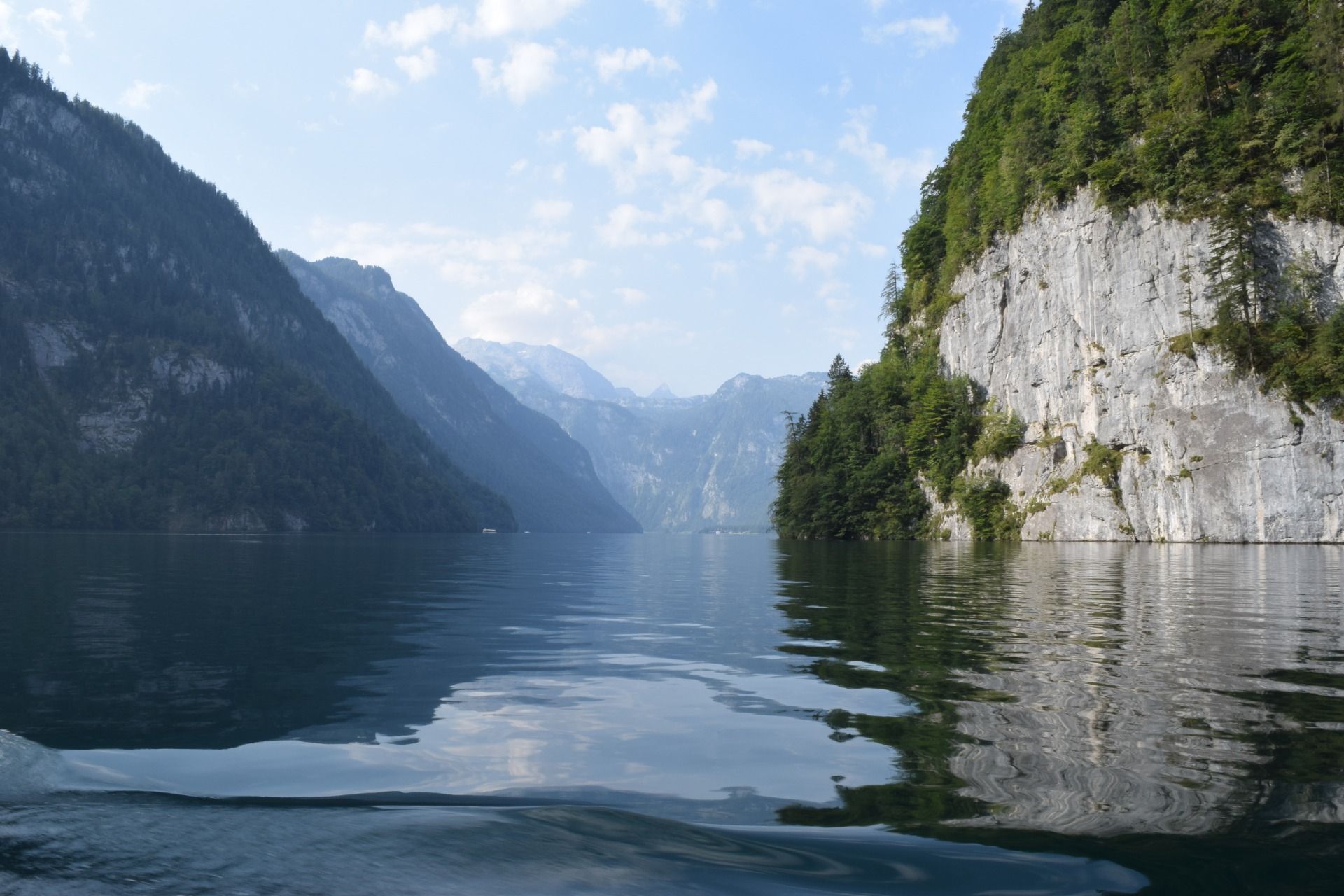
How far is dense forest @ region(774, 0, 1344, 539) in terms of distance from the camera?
186 ft

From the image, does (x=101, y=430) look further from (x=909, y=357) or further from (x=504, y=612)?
(x=504, y=612)

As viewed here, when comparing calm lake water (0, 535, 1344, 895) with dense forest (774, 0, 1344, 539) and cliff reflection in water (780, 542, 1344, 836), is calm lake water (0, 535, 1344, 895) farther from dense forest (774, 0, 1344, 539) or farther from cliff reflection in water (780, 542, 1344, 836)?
dense forest (774, 0, 1344, 539)

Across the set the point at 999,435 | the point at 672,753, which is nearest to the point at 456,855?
the point at 672,753

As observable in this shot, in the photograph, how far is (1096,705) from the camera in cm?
751

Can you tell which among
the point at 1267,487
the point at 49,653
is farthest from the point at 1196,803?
the point at 1267,487

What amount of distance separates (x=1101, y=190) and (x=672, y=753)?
75.2 m

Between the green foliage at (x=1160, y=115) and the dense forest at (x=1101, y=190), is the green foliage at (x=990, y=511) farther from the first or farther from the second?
the green foliage at (x=1160, y=115)

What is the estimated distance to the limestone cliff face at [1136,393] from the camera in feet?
180

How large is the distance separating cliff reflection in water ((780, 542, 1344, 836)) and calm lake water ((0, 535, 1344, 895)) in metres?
0.04

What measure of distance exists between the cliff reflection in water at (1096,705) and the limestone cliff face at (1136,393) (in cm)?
4303

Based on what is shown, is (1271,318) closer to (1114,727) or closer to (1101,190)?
(1101,190)

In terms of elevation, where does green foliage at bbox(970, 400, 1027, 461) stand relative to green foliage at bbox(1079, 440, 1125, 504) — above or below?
above

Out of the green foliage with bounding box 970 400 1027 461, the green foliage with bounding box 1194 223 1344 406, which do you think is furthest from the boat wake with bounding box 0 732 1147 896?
the green foliage with bounding box 970 400 1027 461

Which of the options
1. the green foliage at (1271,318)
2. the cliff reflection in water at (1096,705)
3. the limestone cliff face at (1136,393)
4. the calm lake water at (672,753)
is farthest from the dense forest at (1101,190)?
the calm lake water at (672,753)
